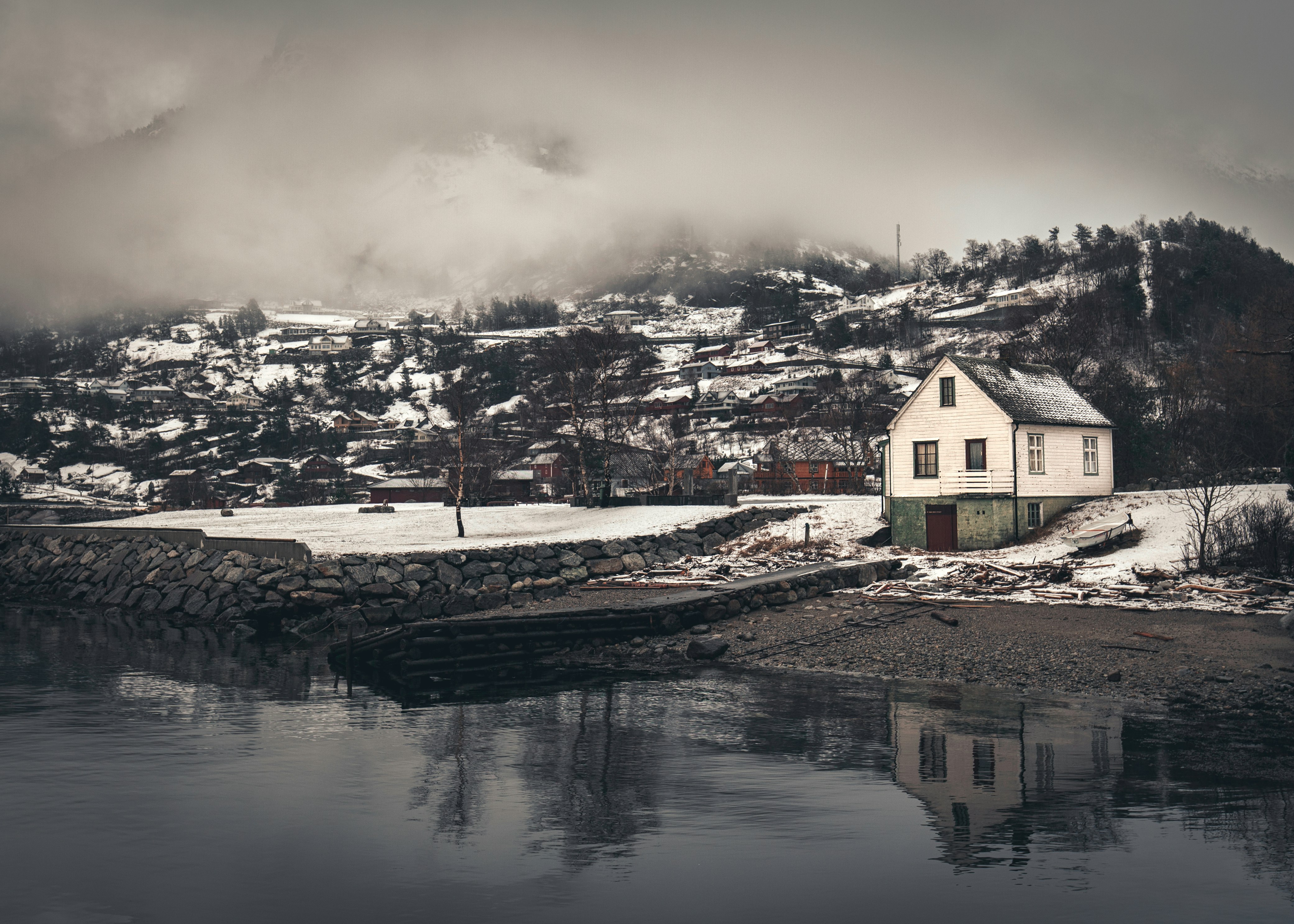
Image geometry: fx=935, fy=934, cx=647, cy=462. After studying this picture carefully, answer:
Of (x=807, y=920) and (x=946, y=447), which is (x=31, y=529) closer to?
(x=946, y=447)

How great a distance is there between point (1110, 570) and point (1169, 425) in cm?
4159

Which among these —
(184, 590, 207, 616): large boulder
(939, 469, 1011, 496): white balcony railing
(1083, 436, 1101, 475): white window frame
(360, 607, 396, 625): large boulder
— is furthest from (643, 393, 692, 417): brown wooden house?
(360, 607, 396, 625): large boulder

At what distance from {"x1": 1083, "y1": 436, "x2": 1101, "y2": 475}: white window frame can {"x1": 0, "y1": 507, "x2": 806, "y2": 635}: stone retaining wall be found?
14478mm

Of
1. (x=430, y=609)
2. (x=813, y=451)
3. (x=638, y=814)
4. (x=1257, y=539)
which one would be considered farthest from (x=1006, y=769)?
(x=813, y=451)

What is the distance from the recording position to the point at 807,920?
33.3ft

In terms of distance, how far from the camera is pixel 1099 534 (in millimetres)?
38062

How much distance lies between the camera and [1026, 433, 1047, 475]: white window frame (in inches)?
1684

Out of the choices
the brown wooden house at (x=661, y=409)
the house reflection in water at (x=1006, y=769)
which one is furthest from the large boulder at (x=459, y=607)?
the brown wooden house at (x=661, y=409)

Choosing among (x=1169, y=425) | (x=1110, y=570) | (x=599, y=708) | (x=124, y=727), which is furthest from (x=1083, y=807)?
(x=1169, y=425)

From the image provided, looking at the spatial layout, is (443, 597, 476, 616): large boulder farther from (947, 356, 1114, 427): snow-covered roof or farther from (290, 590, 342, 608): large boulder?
(947, 356, 1114, 427): snow-covered roof

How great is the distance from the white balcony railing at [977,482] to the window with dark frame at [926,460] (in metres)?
0.62

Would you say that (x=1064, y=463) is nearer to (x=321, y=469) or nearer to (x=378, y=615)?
Answer: (x=378, y=615)

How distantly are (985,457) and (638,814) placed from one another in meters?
33.5

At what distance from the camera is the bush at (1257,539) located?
103 feet
